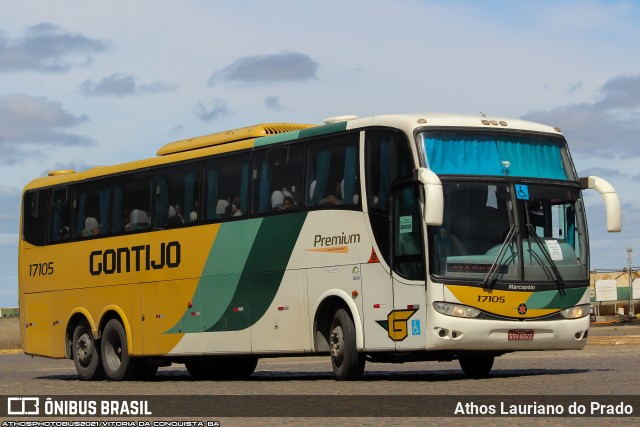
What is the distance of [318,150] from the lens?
2250cm

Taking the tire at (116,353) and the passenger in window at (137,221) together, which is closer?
the passenger in window at (137,221)

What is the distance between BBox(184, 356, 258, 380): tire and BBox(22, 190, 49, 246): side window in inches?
170

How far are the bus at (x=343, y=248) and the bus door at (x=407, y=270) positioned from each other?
1.0 inches

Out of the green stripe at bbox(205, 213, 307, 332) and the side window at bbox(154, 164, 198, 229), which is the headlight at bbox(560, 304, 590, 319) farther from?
the side window at bbox(154, 164, 198, 229)

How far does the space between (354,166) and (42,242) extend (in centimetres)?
985

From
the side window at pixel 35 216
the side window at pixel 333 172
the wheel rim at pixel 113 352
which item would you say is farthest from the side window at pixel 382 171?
the side window at pixel 35 216

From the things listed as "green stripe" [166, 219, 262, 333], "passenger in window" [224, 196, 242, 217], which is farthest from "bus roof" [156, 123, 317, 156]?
"green stripe" [166, 219, 262, 333]

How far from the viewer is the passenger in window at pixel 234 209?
24.0 meters

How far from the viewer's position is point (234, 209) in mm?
24094

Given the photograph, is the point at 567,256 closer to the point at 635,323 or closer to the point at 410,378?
the point at 410,378

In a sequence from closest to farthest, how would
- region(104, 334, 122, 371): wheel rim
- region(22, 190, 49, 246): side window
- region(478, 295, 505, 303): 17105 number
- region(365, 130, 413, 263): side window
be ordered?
region(478, 295, 505, 303): 17105 number
region(365, 130, 413, 263): side window
region(104, 334, 122, 371): wheel rim
region(22, 190, 49, 246): side window

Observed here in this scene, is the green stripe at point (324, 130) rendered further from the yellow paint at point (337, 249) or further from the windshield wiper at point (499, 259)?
the windshield wiper at point (499, 259)

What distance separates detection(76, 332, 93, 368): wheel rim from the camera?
27.5 metres

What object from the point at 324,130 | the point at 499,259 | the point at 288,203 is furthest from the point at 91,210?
the point at 499,259
